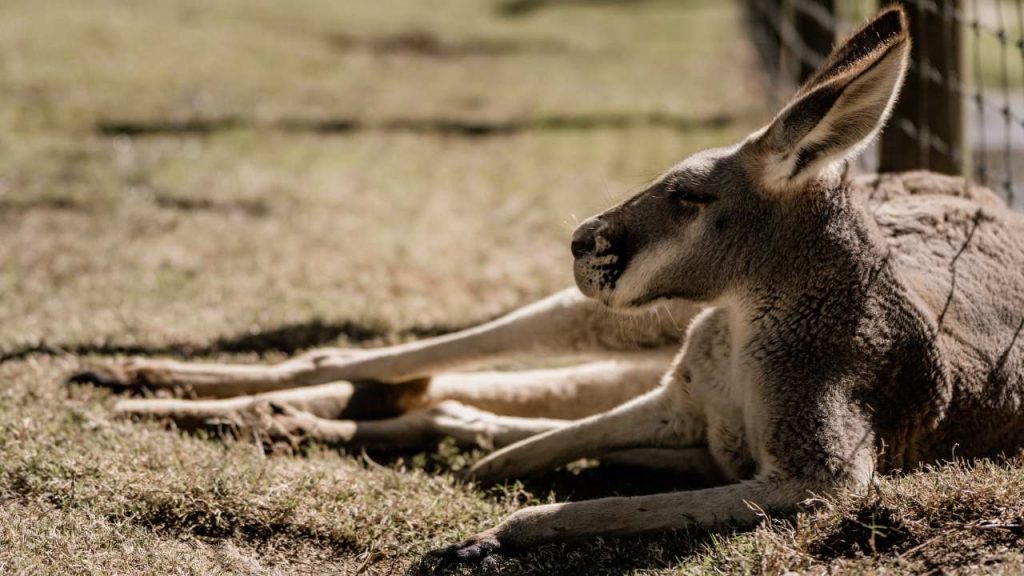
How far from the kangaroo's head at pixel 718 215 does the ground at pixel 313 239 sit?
769mm

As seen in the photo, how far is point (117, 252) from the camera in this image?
257 inches

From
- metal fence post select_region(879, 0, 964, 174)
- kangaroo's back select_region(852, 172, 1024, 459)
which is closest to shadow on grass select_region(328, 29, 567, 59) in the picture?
metal fence post select_region(879, 0, 964, 174)

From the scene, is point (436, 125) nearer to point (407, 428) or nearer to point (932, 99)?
point (932, 99)

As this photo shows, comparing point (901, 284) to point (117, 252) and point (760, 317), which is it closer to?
point (760, 317)

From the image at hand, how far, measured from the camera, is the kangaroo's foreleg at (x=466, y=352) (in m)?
4.55

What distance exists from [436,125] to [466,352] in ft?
18.7

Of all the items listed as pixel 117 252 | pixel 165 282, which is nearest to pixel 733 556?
pixel 165 282

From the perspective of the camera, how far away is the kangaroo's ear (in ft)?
11.4

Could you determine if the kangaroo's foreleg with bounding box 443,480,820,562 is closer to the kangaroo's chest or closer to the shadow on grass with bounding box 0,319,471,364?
the kangaroo's chest

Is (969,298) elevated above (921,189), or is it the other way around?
(921,189)

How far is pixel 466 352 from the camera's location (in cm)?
459

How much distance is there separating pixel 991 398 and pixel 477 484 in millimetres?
1659

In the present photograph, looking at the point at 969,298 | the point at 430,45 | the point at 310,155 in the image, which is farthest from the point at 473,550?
the point at 430,45

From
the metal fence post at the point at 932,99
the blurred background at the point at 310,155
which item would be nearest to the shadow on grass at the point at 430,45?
the blurred background at the point at 310,155
